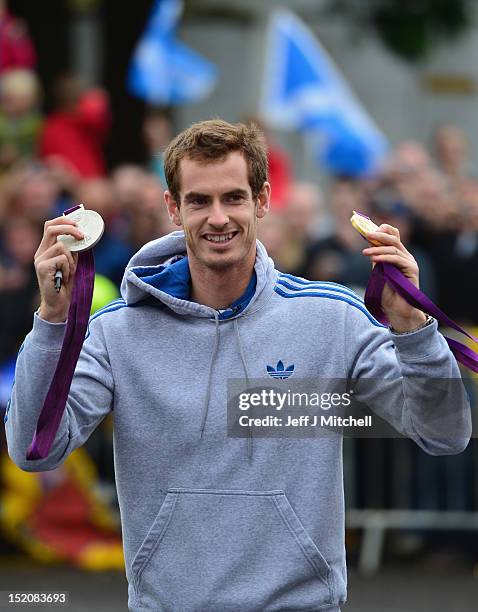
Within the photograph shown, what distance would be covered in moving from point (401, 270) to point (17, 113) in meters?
8.52

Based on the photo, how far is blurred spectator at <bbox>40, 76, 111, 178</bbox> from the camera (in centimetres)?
1295

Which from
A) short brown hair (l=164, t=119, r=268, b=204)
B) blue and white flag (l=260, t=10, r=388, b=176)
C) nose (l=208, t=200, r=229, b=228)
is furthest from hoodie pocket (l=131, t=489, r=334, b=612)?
blue and white flag (l=260, t=10, r=388, b=176)

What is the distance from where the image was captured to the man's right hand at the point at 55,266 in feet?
14.1

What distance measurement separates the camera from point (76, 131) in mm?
13172

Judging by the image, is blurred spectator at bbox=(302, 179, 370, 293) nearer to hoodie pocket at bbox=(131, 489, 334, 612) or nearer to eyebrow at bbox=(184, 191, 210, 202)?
eyebrow at bbox=(184, 191, 210, 202)

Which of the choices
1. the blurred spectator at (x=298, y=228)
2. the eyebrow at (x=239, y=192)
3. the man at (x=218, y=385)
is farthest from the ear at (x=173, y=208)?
the blurred spectator at (x=298, y=228)

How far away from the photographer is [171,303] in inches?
179

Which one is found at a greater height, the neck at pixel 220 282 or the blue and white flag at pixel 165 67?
the neck at pixel 220 282

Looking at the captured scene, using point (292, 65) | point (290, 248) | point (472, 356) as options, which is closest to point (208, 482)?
point (472, 356)

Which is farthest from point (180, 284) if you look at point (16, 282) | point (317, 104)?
point (317, 104)

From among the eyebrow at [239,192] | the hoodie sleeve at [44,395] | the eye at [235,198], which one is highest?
the eyebrow at [239,192]

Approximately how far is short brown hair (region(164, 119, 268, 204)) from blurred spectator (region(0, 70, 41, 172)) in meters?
7.68

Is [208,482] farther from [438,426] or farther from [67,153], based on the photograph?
[67,153]

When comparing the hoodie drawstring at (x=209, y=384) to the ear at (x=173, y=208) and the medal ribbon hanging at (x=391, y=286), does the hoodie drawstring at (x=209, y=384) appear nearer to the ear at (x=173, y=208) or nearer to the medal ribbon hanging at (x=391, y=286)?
the ear at (x=173, y=208)
